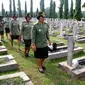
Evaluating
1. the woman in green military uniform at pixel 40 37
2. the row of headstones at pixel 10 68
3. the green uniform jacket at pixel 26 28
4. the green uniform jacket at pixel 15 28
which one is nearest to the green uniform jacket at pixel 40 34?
the woman in green military uniform at pixel 40 37

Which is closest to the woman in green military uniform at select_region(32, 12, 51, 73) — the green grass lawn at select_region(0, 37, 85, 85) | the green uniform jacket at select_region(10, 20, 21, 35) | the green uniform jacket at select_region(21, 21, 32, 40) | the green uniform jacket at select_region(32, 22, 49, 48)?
the green uniform jacket at select_region(32, 22, 49, 48)

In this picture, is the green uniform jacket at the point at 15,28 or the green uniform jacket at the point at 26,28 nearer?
the green uniform jacket at the point at 26,28

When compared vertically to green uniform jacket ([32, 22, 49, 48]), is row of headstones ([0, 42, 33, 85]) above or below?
below

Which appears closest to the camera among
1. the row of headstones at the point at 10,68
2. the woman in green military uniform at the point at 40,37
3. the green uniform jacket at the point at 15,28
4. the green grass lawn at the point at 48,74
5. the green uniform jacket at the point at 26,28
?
the row of headstones at the point at 10,68

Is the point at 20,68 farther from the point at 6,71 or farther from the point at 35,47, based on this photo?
the point at 35,47

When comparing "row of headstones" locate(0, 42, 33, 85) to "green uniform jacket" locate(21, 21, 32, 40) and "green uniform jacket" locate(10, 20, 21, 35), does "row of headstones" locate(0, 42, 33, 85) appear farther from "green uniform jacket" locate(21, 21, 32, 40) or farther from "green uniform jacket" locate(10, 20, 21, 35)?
"green uniform jacket" locate(10, 20, 21, 35)

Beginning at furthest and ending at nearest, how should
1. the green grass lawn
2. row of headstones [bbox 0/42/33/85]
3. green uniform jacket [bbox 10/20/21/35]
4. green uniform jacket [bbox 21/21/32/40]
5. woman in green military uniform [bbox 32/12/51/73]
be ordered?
green uniform jacket [bbox 10/20/21/35]
green uniform jacket [bbox 21/21/32/40]
woman in green military uniform [bbox 32/12/51/73]
the green grass lawn
row of headstones [bbox 0/42/33/85]

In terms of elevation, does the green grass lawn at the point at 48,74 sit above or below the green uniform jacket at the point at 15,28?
below

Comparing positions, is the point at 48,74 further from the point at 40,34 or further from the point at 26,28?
the point at 26,28

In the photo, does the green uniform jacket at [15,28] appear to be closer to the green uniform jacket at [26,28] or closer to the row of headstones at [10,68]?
the green uniform jacket at [26,28]

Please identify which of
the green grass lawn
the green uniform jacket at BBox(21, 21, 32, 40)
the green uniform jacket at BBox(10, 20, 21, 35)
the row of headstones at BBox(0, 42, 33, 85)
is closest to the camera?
the row of headstones at BBox(0, 42, 33, 85)

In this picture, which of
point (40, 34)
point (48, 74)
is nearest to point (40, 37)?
point (40, 34)

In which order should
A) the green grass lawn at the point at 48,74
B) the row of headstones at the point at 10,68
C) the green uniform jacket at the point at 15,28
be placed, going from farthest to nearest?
the green uniform jacket at the point at 15,28 < the green grass lawn at the point at 48,74 < the row of headstones at the point at 10,68

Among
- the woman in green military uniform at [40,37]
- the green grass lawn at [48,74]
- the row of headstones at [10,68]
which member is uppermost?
the woman in green military uniform at [40,37]
